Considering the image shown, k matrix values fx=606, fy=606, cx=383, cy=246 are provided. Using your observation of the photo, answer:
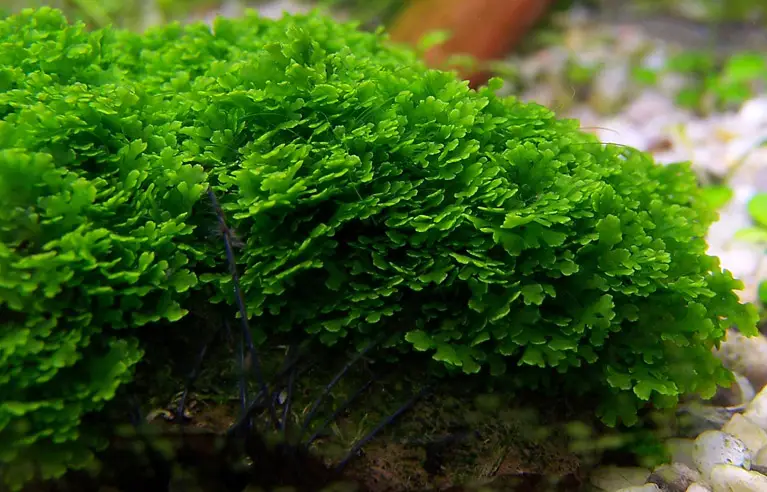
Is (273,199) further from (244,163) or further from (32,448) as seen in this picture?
(32,448)

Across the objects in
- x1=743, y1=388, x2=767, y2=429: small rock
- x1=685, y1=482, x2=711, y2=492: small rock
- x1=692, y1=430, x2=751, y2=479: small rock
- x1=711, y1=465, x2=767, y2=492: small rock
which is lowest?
x1=685, y1=482, x2=711, y2=492: small rock

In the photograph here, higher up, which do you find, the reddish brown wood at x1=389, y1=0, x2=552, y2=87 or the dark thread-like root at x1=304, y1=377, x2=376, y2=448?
the reddish brown wood at x1=389, y1=0, x2=552, y2=87

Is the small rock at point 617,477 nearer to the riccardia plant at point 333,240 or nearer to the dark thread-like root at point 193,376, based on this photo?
the riccardia plant at point 333,240

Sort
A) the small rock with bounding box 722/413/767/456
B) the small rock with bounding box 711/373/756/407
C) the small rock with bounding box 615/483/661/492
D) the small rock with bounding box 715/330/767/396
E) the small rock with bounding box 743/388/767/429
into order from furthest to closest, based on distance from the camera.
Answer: the small rock with bounding box 715/330/767/396 → the small rock with bounding box 711/373/756/407 → the small rock with bounding box 743/388/767/429 → the small rock with bounding box 722/413/767/456 → the small rock with bounding box 615/483/661/492

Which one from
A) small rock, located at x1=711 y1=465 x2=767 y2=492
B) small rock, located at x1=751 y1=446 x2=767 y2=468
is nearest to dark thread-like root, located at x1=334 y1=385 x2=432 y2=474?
small rock, located at x1=711 y1=465 x2=767 y2=492

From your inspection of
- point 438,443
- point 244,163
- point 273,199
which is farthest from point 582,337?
point 244,163

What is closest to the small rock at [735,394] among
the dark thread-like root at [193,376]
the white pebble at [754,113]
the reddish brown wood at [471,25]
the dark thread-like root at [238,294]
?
the dark thread-like root at [238,294]

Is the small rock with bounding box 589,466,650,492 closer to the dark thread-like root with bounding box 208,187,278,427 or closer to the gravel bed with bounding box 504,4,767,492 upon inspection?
the gravel bed with bounding box 504,4,767,492
